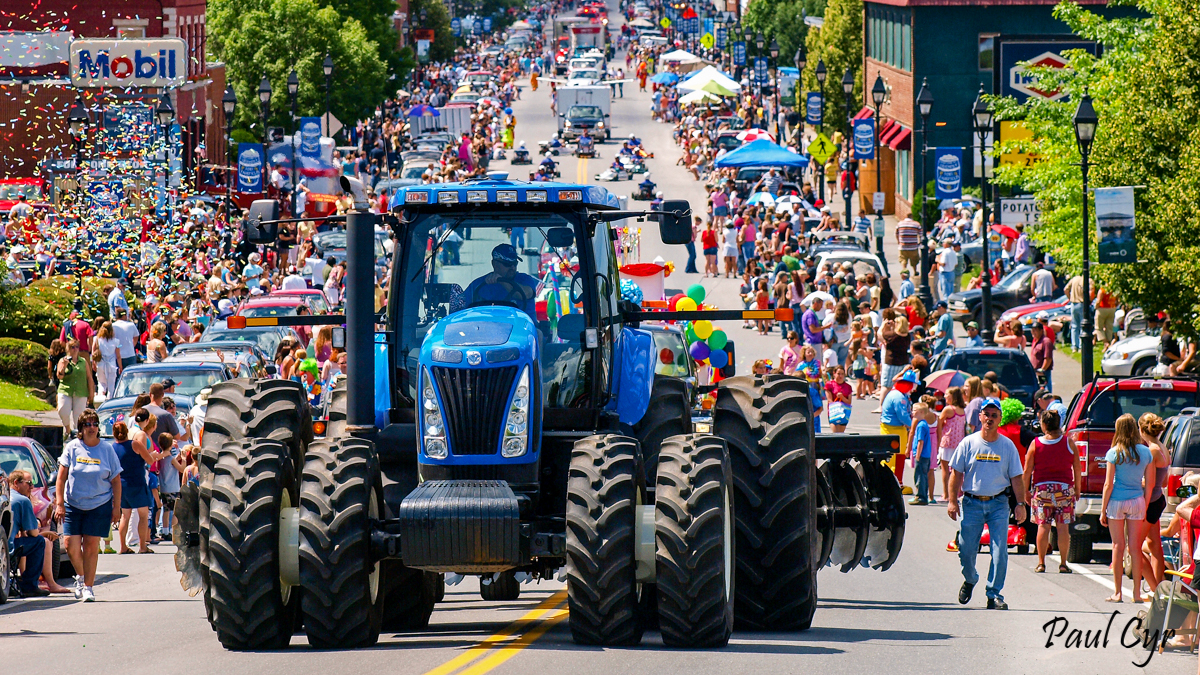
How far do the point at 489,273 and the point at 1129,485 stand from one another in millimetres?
6297

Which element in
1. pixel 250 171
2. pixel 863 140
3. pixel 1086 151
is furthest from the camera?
pixel 863 140

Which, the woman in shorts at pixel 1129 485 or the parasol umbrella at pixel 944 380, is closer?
the woman in shorts at pixel 1129 485

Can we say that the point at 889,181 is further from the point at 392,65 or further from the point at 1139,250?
the point at 1139,250

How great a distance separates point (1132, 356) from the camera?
30453mm

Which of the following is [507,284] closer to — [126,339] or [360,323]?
[360,323]

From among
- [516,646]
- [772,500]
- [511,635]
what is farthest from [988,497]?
[516,646]

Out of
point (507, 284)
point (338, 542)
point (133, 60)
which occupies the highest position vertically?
point (133, 60)

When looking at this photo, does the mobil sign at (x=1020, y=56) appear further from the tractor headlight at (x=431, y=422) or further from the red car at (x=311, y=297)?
the tractor headlight at (x=431, y=422)

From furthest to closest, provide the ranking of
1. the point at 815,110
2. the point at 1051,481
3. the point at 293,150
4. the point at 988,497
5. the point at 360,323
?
the point at 815,110 → the point at 293,150 → the point at 1051,481 → the point at 988,497 → the point at 360,323

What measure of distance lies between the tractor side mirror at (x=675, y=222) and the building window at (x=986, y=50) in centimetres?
4872

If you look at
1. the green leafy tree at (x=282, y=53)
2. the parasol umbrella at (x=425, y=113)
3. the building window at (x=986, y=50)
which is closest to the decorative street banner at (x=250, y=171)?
the green leafy tree at (x=282, y=53)

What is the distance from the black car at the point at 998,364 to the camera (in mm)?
26641

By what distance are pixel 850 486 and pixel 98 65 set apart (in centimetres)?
4143

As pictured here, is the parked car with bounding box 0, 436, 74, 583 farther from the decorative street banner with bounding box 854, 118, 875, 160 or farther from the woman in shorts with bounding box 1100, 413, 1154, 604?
the decorative street banner with bounding box 854, 118, 875, 160
